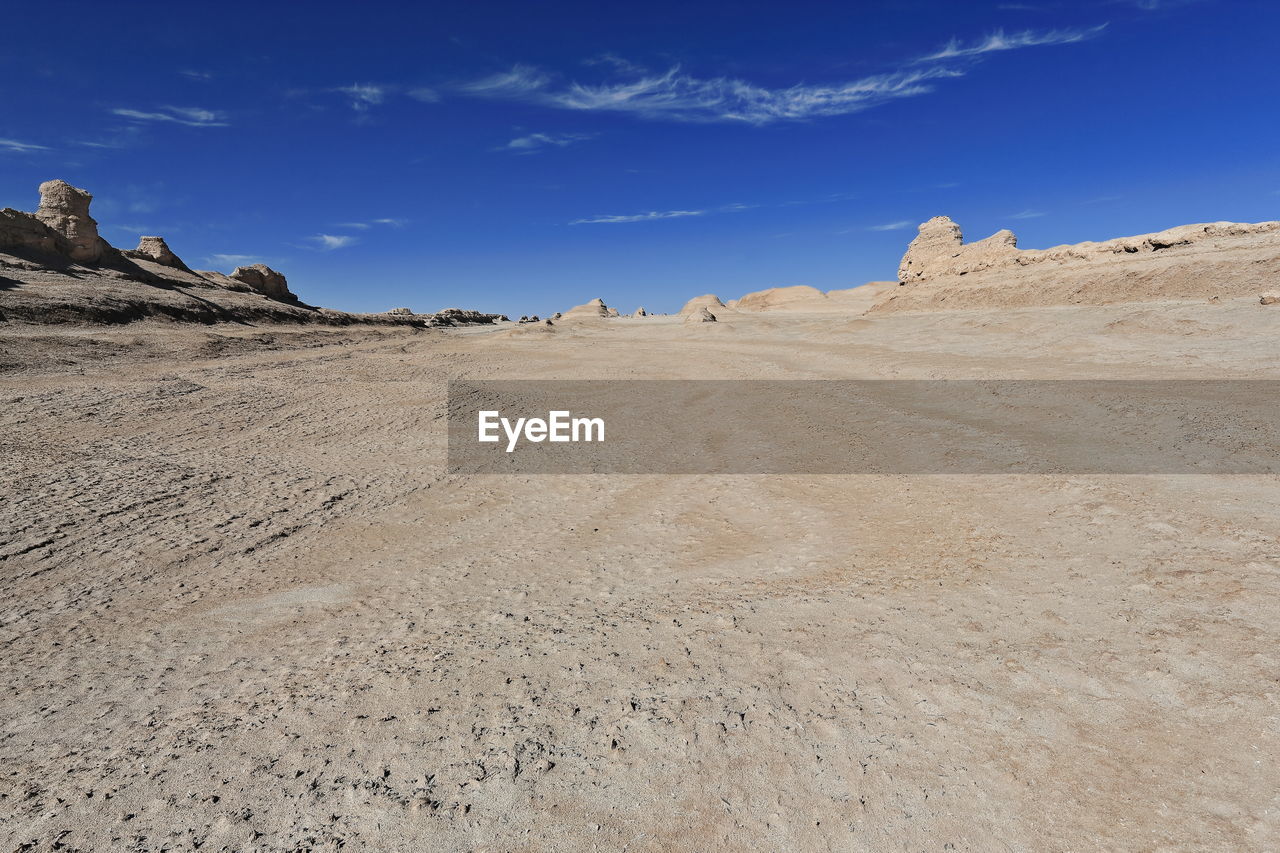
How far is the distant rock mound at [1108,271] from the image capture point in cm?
1829

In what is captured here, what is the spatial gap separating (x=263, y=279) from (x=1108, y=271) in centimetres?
4486

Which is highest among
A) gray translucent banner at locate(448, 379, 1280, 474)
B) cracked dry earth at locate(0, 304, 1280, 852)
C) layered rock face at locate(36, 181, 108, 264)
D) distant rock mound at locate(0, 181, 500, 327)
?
layered rock face at locate(36, 181, 108, 264)

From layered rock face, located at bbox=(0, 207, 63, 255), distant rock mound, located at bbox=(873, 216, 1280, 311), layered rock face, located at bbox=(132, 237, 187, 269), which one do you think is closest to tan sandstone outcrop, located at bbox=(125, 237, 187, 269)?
layered rock face, located at bbox=(132, 237, 187, 269)

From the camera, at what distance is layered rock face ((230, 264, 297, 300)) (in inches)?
1491

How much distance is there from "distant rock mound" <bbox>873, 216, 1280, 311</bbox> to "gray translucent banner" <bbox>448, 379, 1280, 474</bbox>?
424 inches

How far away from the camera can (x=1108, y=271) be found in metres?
21.1

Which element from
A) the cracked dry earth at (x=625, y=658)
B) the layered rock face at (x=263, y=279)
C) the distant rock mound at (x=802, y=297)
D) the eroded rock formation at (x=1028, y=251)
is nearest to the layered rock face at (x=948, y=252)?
the eroded rock formation at (x=1028, y=251)

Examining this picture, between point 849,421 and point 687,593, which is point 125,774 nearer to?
point 687,593

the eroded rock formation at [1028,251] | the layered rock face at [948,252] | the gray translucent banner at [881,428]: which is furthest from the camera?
the layered rock face at [948,252]

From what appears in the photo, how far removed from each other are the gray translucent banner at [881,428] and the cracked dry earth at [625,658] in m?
0.69

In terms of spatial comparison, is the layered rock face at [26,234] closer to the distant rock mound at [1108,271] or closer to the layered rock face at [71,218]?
the layered rock face at [71,218]

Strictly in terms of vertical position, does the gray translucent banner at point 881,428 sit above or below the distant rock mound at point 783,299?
below

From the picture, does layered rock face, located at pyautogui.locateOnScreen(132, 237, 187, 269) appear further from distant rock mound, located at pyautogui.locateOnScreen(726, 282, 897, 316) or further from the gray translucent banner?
distant rock mound, located at pyautogui.locateOnScreen(726, 282, 897, 316)

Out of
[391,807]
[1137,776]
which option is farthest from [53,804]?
[1137,776]
